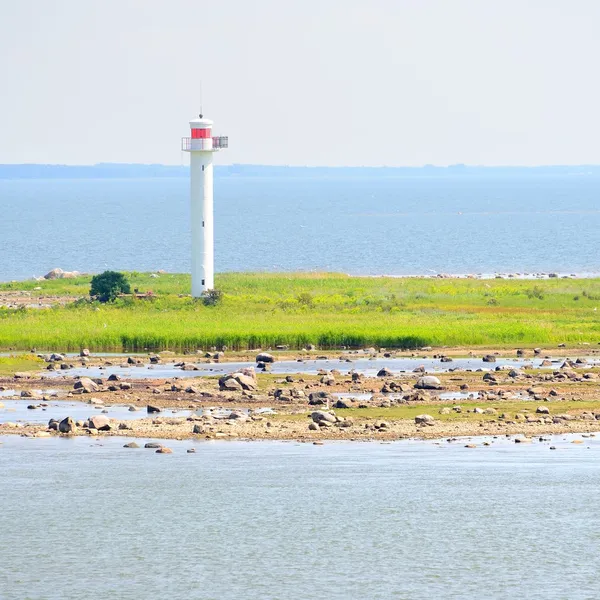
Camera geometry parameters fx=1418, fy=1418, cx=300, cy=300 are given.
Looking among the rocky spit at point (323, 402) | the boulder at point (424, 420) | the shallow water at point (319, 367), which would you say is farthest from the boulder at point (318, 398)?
the shallow water at point (319, 367)

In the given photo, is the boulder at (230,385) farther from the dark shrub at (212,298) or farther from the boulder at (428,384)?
the dark shrub at (212,298)

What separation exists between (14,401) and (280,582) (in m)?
19.9

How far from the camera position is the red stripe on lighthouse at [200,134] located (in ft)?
228

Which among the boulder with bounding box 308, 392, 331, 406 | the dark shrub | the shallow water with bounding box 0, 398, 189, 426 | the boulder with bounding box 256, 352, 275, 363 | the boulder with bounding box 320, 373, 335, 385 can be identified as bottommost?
the shallow water with bounding box 0, 398, 189, 426

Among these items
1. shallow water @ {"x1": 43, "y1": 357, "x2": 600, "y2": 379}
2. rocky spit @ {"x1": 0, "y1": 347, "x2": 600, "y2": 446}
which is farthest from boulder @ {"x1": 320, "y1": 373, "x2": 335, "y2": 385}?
shallow water @ {"x1": 43, "y1": 357, "x2": 600, "y2": 379}

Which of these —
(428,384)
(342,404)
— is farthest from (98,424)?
(428,384)

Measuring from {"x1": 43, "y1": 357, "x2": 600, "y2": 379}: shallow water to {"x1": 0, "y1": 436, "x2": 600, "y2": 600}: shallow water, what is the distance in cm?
1203

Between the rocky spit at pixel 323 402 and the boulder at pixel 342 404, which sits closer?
the rocky spit at pixel 323 402

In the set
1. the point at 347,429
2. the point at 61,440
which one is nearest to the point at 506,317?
the point at 347,429

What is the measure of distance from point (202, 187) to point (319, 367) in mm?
19266

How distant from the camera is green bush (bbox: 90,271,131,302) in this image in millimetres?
71625

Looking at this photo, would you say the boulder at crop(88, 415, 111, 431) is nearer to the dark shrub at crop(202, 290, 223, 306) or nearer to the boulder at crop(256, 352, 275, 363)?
the boulder at crop(256, 352, 275, 363)

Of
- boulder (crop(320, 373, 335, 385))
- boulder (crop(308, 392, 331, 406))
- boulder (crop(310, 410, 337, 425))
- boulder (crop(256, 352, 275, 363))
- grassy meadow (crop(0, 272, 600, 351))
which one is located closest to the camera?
boulder (crop(310, 410, 337, 425))

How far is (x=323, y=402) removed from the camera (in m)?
43.8
